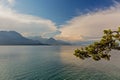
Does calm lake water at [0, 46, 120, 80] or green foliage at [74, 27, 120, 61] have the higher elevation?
green foliage at [74, 27, 120, 61]

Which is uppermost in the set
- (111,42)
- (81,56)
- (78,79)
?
(111,42)

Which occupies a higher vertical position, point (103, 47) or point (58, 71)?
point (103, 47)

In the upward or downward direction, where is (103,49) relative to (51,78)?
upward

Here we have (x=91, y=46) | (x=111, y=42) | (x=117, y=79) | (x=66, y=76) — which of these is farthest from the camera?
(x=66, y=76)

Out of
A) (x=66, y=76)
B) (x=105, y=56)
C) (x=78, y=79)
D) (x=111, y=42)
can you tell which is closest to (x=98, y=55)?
(x=105, y=56)

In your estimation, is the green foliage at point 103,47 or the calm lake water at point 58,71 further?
the calm lake water at point 58,71

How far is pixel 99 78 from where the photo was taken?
2339 inches

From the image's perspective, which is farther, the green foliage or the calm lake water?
the calm lake water

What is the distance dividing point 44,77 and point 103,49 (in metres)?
34.6

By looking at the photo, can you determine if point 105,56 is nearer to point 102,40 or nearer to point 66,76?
point 102,40

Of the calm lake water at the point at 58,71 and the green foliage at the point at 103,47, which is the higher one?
the green foliage at the point at 103,47

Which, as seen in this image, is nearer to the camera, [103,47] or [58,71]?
[103,47]

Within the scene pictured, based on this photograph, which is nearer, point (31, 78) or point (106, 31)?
point (106, 31)

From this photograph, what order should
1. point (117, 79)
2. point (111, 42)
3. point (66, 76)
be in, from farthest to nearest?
point (66, 76), point (117, 79), point (111, 42)
